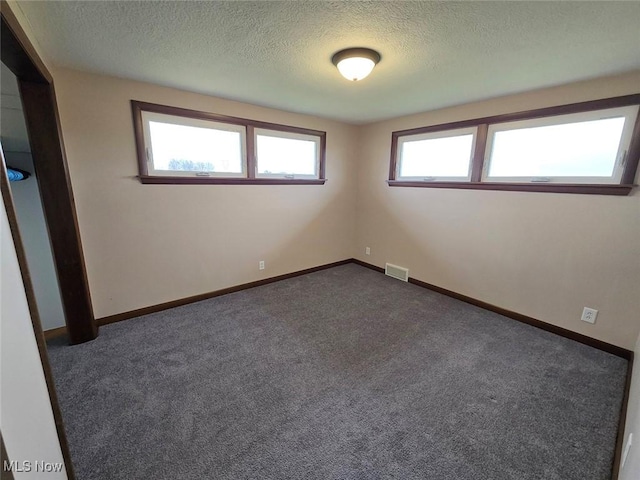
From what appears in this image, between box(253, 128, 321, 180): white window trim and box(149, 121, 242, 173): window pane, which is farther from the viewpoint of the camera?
box(253, 128, 321, 180): white window trim

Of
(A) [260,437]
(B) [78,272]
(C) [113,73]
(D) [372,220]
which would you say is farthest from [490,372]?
(C) [113,73]

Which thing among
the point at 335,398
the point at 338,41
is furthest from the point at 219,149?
the point at 335,398

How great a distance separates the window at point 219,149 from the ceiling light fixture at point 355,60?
1.60 metres

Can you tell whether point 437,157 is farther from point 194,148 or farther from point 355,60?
point 194,148

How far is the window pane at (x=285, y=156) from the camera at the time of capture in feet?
11.0

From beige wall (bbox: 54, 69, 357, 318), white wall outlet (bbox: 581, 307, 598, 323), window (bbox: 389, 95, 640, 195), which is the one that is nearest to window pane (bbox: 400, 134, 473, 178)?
window (bbox: 389, 95, 640, 195)

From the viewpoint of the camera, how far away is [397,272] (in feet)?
12.8

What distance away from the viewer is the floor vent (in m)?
3.81

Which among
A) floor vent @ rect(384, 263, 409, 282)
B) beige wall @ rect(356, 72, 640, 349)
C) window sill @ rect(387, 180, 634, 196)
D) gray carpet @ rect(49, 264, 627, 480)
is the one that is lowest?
gray carpet @ rect(49, 264, 627, 480)

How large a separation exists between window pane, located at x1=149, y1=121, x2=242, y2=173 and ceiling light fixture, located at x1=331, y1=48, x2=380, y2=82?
5.43 feet

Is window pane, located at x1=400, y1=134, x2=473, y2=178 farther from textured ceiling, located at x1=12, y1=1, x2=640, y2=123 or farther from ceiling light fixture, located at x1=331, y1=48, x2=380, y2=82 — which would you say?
ceiling light fixture, located at x1=331, y1=48, x2=380, y2=82

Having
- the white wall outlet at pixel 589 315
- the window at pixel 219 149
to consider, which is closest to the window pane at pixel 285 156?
the window at pixel 219 149

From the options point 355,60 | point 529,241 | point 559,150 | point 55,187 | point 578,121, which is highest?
point 355,60

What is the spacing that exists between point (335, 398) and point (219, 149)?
108 inches
